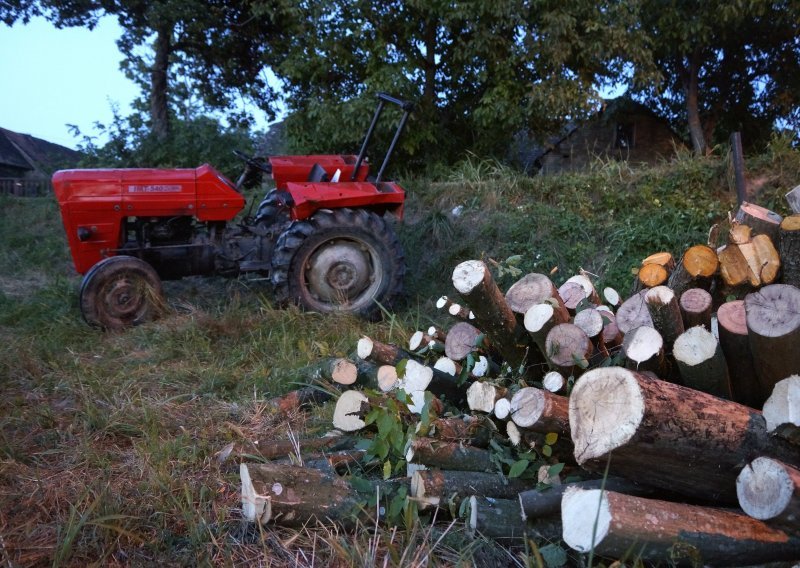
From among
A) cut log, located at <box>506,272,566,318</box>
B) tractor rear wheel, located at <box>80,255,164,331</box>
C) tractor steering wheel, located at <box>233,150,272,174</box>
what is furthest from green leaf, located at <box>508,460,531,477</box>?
tractor steering wheel, located at <box>233,150,272,174</box>

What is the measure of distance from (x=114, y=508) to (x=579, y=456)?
174 cm

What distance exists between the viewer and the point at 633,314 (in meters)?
2.83

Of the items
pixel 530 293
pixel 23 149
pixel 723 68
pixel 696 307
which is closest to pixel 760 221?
pixel 696 307

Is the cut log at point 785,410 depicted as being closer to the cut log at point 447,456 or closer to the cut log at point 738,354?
the cut log at point 738,354

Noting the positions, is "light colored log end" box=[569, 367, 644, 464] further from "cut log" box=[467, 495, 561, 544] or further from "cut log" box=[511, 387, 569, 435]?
"cut log" box=[467, 495, 561, 544]

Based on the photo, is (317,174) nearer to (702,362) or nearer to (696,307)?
(696,307)

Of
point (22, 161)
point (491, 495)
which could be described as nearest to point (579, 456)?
point (491, 495)

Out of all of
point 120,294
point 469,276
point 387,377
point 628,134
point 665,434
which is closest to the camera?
point 665,434

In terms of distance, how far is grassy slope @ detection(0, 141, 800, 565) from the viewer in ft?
8.03

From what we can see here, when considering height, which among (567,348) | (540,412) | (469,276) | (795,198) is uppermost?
(795,198)

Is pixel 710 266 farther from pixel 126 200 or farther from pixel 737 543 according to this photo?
pixel 126 200

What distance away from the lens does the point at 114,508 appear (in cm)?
254

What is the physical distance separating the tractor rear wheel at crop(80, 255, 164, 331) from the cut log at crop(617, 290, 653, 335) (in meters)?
3.91

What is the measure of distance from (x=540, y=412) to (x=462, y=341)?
966mm
